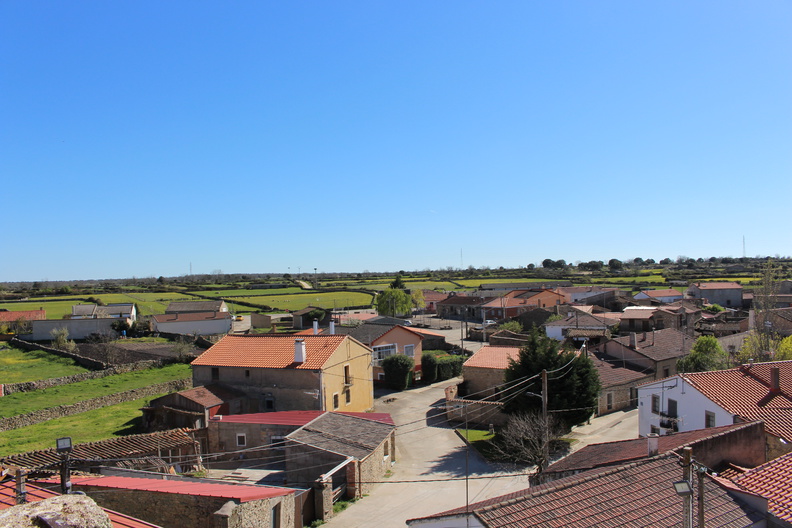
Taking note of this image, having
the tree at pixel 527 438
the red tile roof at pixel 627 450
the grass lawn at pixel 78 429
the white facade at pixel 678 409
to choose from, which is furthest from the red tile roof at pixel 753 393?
the grass lawn at pixel 78 429

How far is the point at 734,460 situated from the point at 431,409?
21.6 metres

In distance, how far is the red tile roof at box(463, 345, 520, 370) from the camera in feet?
119

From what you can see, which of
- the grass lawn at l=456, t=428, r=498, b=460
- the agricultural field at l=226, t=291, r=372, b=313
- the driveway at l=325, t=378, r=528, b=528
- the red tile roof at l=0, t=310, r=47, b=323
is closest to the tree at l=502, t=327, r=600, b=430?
the grass lawn at l=456, t=428, r=498, b=460

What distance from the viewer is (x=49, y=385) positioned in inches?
1671

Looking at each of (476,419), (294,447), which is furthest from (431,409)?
(294,447)

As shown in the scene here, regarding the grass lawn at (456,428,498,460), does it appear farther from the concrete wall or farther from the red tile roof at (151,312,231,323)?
the concrete wall

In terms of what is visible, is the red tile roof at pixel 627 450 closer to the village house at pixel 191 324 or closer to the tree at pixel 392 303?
the tree at pixel 392 303

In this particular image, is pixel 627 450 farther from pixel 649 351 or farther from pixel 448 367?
pixel 448 367

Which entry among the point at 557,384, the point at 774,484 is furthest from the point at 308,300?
the point at 774,484

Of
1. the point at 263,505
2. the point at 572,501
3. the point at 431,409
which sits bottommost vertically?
the point at 431,409

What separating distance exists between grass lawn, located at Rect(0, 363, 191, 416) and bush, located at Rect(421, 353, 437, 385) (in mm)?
20441

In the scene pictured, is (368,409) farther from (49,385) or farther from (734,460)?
(49,385)

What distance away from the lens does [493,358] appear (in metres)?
37.6

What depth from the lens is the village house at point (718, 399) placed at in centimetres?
2156
